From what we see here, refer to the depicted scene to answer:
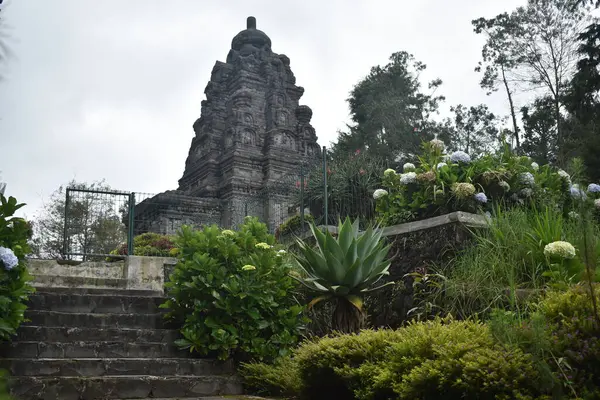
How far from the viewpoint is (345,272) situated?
6.40 meters

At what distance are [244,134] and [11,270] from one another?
71.1 feet

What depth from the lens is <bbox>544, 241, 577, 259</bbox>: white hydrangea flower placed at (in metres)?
5.50

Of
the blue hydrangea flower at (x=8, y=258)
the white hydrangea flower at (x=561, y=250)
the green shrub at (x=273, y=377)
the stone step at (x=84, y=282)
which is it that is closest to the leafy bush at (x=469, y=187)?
the white hydrangea flower at (x=561, y=250)

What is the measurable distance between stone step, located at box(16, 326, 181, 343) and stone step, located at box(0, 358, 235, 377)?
603mm

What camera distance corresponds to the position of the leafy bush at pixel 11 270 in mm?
5824

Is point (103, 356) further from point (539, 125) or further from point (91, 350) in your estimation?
point (539, 125)

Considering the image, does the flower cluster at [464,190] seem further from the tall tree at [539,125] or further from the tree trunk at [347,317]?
the tall tree at [539,125]

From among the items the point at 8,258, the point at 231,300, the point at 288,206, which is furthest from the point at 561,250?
the point at 288,206

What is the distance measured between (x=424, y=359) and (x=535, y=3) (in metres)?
27.8

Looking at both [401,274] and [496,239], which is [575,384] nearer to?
[496,239]

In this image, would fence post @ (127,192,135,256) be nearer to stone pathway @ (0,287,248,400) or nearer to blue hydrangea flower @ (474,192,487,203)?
stone pathway @ (0,287,248,400)

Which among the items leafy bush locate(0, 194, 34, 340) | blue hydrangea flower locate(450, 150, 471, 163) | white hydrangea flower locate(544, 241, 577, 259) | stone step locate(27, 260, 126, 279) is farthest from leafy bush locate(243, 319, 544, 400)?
stone step locate(27, 260, 126, 279)

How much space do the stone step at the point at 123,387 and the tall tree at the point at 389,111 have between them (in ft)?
71.1

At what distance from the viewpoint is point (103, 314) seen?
7445 mm
